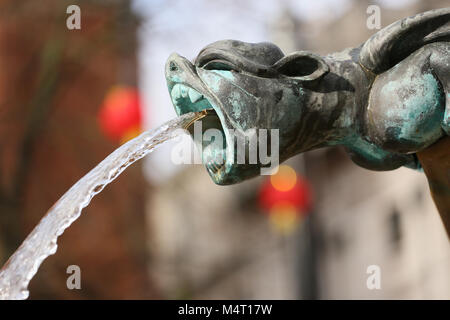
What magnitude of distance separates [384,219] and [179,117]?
817 cm

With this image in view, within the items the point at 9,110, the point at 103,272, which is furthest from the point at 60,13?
the point at 103,272

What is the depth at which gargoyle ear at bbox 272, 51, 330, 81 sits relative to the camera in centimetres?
133

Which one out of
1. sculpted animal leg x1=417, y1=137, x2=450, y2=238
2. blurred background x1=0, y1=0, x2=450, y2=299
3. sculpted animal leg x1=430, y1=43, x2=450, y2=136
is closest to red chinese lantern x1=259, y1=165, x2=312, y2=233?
blurred background x1=0, y1=0, x2=450, y2=299

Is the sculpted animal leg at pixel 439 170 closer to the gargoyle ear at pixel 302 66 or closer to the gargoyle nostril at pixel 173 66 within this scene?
the gargoyle ear at pixel 302 66

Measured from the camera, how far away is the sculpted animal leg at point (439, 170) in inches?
52.8

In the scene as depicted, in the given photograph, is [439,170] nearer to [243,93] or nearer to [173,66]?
[243,93]

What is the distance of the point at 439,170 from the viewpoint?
1.38 metres

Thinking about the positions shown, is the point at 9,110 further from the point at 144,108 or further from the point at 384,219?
the point at 384,219

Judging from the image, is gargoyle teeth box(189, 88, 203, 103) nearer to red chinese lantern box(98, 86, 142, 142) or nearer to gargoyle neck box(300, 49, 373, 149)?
gargoyle neck box(300, 49, 373, 149)

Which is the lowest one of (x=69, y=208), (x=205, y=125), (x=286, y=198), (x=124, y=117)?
(x=69, y=208)

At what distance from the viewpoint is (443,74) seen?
1.26 meters

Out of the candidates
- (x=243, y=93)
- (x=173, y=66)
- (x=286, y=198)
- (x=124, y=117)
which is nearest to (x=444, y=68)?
(x=243, y=93)

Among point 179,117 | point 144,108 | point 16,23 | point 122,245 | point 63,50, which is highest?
point 16,23

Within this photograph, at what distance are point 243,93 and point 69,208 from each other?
392 millimetres
